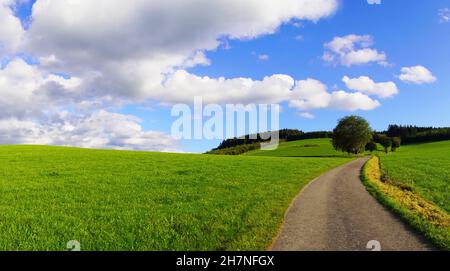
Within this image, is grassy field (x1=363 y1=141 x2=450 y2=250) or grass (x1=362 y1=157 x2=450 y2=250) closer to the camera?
grass (x1=362 y1=157 x2=450 y2=250)

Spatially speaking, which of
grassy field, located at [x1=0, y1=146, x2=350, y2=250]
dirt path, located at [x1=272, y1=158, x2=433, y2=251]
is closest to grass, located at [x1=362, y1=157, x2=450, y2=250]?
dirt path, located at [x1=272, y1=158, x2=433, y2=251]

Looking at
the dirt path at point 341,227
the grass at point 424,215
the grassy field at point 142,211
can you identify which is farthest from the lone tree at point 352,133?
the dirt path at point 341,227

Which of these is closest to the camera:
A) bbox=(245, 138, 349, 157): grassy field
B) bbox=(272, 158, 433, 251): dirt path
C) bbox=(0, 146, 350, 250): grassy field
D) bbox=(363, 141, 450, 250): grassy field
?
bbox=(272, 158, 433, 251): dirt path

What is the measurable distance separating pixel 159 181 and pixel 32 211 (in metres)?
11.5

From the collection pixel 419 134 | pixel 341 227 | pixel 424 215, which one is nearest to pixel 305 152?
pixel 419 134

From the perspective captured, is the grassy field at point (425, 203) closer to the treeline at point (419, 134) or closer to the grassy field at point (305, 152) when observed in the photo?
the grassy field at point (305, 152)

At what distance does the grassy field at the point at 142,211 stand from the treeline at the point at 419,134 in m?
159

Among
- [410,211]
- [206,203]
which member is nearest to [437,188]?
[410,211]

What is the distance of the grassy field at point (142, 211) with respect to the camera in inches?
535

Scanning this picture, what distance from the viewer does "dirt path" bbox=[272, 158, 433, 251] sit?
500 inches

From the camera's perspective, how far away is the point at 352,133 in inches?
4205

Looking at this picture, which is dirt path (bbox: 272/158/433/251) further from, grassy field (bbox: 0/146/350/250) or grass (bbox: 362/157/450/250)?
grassy field (bbox: 0/146/350/250)

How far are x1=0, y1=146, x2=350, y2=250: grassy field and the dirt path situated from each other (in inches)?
29.2
